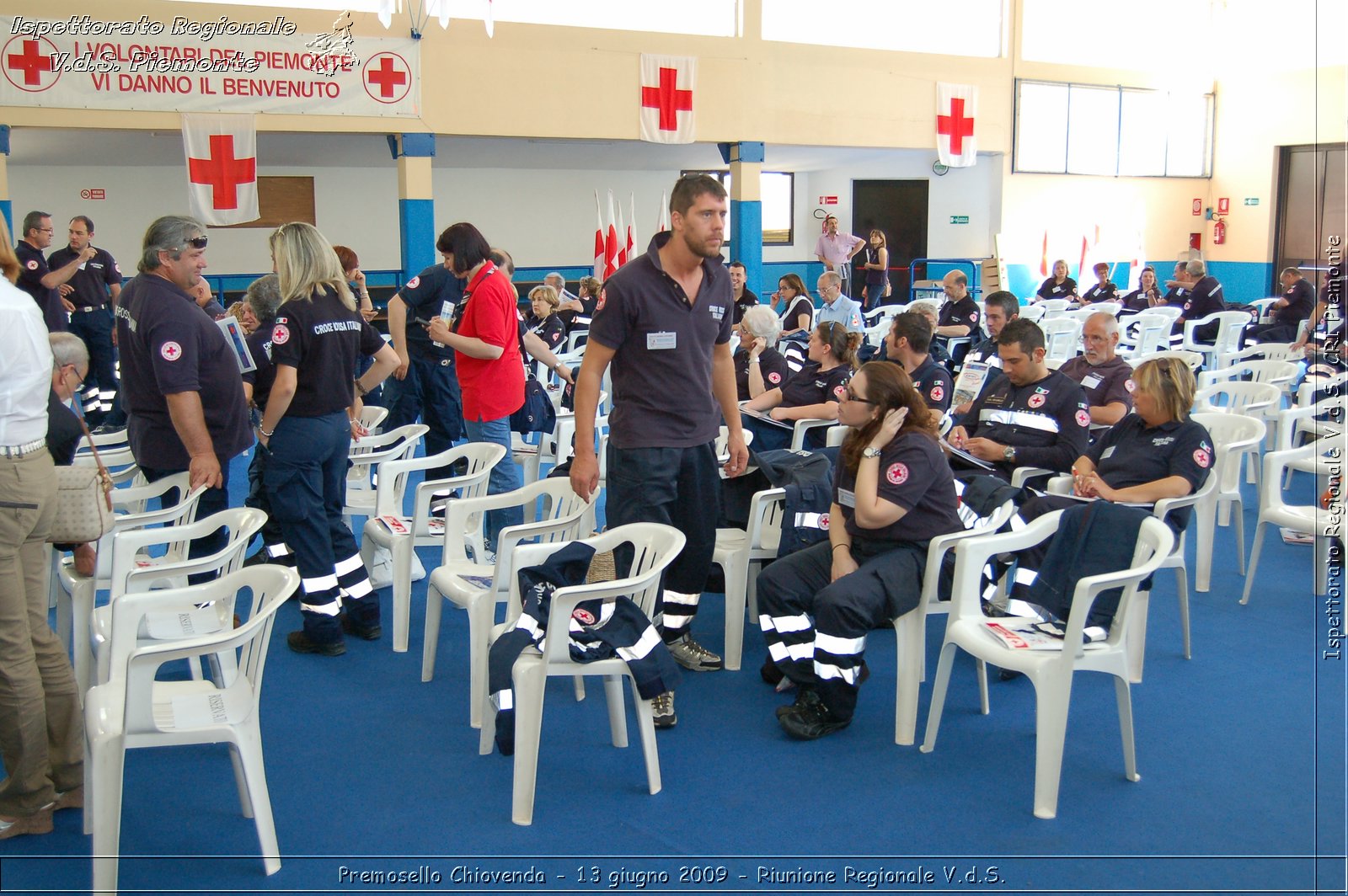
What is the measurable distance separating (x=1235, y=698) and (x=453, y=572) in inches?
97.9

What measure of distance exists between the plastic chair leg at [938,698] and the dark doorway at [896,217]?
14.4m

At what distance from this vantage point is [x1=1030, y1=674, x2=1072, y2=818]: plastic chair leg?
272 cm

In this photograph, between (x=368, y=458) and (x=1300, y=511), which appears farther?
(x=368, y=458)

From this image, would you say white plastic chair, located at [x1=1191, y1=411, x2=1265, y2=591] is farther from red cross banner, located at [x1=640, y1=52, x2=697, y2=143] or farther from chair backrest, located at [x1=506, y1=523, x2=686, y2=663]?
red cross banner, located at [x1=640, y1=52, x2=697, y2=143]

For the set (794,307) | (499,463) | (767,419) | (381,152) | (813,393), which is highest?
(381,152)

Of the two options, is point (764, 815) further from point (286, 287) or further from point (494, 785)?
point (286, 287)

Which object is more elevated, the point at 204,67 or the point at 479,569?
the point at 204,67

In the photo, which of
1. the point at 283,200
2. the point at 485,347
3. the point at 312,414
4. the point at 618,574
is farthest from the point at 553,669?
the point at 283,200

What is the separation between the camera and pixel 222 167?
33.0 ft

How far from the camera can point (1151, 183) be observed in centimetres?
1562

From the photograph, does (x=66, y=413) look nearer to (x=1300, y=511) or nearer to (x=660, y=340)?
(x=660, y=340)

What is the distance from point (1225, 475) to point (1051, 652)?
93.9 inches

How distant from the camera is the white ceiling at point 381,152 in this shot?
455 inches

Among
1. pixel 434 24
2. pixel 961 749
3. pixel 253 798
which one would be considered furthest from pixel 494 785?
pixel 434 24
